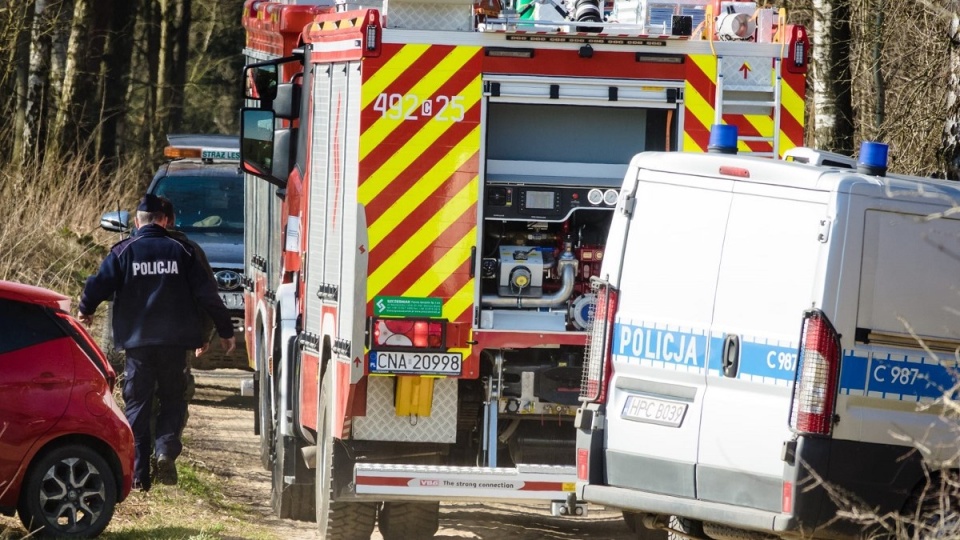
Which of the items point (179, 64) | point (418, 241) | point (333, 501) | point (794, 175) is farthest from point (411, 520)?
point (179, 64)

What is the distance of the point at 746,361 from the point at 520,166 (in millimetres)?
2292

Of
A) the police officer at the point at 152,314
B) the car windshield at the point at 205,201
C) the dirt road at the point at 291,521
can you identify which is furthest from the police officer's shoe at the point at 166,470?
the car windshield at the point at 205,201

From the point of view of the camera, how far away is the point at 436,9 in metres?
8.13

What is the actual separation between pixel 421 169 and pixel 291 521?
10.9ft

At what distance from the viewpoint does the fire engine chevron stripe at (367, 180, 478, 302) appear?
8.07 m

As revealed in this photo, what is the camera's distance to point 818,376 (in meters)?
6.32

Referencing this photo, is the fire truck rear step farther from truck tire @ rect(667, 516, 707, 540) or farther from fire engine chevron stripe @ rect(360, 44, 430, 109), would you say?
fire engine chevron stripe @ rect(360, 44, 430, 109)

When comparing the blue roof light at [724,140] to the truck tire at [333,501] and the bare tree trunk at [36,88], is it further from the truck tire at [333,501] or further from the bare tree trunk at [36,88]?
the bare tree trunk at [36,88]

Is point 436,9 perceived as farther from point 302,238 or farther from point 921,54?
point 921,54

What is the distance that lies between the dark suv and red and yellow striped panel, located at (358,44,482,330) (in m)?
7.46

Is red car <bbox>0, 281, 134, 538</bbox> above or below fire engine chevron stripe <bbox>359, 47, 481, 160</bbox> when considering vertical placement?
below

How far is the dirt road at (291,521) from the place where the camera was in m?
10.1

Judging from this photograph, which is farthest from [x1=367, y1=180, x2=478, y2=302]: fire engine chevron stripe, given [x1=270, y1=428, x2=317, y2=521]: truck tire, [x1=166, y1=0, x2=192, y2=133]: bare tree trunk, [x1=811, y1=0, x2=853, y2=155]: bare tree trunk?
[x1=166, y1=0, x2=192, y2=133]: bare tree trunk

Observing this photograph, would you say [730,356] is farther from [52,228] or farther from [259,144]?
[52,228]
